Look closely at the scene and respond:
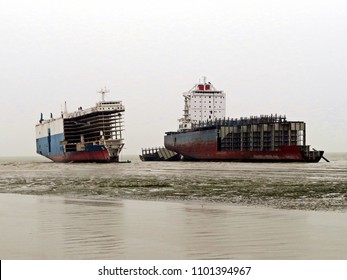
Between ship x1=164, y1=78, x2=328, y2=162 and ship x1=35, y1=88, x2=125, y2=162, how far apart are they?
38.5 ft

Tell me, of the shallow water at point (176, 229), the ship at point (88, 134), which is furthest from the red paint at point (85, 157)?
the shallow water at point (176, 229)

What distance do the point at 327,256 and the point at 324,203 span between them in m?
9.15

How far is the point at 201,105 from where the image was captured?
102438 millimetres

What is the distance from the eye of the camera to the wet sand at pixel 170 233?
303 inches

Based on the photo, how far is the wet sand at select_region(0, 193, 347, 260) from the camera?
7691mm

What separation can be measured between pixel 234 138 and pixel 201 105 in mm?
21004

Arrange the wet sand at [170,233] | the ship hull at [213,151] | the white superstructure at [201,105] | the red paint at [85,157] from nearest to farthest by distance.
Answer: the wet sand at [170,233] → the ship hull at [213,151] → the red paint at [85,157] → the white superstructure at [201,105]

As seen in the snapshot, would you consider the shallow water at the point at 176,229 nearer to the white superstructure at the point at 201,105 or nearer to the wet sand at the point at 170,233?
the wet sand at the point at 170,233

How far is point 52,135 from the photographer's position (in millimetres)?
110250

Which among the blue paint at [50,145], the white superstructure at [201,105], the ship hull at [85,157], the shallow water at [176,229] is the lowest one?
the shallow water at [176,229]

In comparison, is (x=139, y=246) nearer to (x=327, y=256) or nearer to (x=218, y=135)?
(x=327, y=256)

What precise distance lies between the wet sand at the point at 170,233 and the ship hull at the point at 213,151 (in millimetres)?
59630

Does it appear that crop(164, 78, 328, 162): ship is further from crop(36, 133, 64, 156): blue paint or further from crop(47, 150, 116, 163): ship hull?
crop(36, 133, 64, 156): blue paint

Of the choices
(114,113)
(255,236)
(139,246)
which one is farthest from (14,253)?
(114,113)
